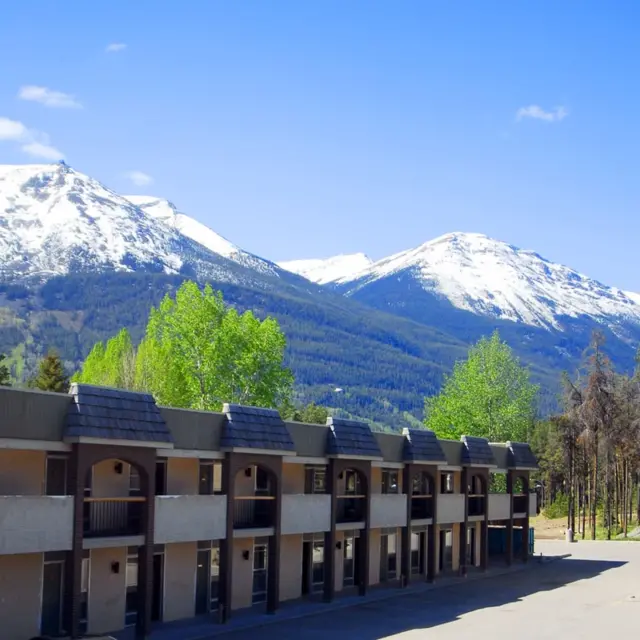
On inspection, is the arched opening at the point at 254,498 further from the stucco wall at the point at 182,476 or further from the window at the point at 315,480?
the window at the point at 315,480

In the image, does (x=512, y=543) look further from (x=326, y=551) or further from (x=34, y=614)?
(x=34, y=614)

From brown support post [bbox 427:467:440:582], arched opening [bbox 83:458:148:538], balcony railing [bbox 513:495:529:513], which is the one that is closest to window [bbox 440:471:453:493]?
brown support post [bbox 427:467:440:582]

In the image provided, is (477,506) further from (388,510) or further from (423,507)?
(388,510)

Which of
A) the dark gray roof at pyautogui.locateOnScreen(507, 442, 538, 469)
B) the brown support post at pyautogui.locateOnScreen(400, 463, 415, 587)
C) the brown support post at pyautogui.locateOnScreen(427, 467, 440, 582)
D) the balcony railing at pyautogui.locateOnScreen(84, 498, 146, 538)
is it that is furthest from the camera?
the dark gray roof at pyautogui.locateOnScreen(507, 442, 538, 469)

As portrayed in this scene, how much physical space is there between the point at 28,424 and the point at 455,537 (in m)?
32.7

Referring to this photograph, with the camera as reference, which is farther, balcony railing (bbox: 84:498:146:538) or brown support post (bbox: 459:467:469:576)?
brown support post (bbox: 459:467:469:576)

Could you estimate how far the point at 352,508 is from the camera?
46688 mm

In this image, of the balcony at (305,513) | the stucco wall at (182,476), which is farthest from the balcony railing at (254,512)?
the stucco wall at (182,476)

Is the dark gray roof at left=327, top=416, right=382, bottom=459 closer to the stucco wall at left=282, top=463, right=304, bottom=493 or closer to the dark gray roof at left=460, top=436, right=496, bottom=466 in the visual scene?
the stucco wall at left=282, top=463, right=304, bottom=493

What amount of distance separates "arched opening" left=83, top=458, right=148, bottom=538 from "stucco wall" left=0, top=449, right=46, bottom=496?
142cm

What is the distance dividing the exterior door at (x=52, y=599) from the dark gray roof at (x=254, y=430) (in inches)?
314

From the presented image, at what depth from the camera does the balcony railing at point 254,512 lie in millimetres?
39656

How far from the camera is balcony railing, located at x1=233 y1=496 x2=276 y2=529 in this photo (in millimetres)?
39656

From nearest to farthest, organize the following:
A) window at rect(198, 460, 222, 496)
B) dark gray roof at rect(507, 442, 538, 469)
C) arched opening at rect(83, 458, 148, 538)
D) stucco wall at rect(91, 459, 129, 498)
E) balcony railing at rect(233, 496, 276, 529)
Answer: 1. arched opening at rect(83, 458, 148, 538)
2. stucco wall at rect(91, 459, 129, 498)
3. window at rect(198, 460, 222, 496)
4. balcony railing at rect(233, 496, 276, 529)
5. dark gray roof at rect(507, 442, 538, 469)
